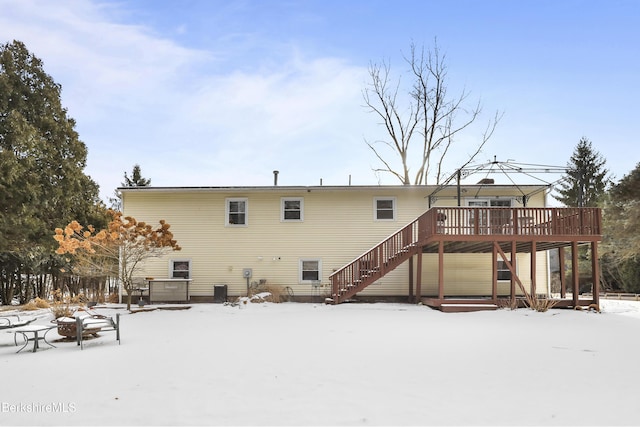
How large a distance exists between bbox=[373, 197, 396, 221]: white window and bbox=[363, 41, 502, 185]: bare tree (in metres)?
12.7

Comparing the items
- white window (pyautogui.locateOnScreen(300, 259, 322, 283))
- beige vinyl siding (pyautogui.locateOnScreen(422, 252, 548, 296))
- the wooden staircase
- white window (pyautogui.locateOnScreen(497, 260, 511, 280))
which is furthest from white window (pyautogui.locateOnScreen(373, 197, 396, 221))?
white window (pyautogui.locateOnScreen(497, 260, 511, 280))

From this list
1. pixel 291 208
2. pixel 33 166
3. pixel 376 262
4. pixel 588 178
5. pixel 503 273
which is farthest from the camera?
pixel 588 178

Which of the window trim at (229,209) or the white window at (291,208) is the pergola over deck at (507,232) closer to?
the white window at (291,208)

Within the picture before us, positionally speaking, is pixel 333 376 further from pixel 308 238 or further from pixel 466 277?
pixel 466 277

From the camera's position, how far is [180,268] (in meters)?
20.5

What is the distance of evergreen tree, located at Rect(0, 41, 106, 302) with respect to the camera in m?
21.0

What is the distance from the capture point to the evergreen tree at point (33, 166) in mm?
21047

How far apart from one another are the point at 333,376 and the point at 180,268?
14.8 meters

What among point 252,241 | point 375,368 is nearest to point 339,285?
point 252,241

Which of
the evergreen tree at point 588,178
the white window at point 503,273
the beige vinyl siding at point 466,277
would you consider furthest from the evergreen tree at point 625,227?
the evergreen tree at point 588,178

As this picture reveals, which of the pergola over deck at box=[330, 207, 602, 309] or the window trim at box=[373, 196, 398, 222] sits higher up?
the window trim at box=[373, 196, 398, 222]

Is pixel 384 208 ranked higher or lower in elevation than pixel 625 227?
higher

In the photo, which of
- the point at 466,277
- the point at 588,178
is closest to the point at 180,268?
the point at 466,277

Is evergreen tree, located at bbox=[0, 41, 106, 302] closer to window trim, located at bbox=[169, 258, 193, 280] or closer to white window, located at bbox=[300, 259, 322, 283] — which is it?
window trim, located at bbox=[169, 258, 193, 280]
